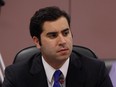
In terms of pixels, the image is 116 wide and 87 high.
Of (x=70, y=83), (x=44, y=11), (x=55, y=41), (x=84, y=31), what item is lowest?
(x=84, y=31)

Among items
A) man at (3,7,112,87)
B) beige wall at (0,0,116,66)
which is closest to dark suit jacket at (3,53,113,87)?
man at (3,7,112,87)

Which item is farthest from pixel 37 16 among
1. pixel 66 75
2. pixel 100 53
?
pixel 100 53

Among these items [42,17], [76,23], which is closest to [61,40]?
[42,17]

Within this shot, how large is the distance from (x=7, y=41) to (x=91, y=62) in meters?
1.35

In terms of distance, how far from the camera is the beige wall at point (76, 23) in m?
2.70

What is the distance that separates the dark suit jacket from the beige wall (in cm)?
118

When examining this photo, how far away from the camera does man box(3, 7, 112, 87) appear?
1422mm

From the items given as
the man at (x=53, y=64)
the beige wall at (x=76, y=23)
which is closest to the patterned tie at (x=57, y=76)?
the man at (x=53, y=64)

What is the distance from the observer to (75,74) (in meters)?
1.54

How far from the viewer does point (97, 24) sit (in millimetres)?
2758

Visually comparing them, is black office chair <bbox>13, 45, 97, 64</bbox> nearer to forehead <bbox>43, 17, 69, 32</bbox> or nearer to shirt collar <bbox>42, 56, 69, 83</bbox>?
shirt collar <bbox>42, 56, 69, 83</bbox>

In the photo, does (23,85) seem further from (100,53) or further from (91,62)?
(100,53)

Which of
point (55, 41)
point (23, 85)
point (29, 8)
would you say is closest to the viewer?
point (55, 41)

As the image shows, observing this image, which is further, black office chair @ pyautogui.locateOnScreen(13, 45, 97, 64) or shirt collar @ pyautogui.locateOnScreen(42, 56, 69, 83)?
black office chair @ pyautogui.locateOnScreen(13, 45, 97, 64)
